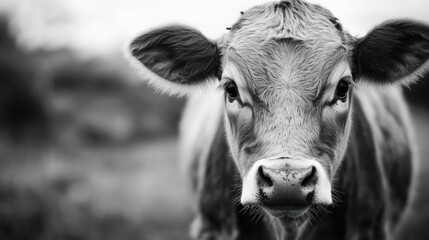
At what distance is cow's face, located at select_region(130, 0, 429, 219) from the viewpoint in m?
3.10

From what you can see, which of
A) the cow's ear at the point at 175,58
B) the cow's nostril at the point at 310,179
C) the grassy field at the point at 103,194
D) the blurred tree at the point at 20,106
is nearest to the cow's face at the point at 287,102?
the cow's nostril at the point at 310,179

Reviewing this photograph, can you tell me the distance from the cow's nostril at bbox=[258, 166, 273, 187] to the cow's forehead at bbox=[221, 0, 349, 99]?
55 cm

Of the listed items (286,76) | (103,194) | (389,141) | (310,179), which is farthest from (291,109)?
(103,194)

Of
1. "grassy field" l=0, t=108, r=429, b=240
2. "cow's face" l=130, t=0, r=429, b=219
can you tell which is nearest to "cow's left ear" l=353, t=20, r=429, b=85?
"cow's face" l=130, t=0, r=429, b=219

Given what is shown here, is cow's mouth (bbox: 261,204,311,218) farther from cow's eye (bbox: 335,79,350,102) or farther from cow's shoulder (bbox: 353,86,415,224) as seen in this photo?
cow's shoulder (bbox: 353,86,415,224)

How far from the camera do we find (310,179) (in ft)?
9.95

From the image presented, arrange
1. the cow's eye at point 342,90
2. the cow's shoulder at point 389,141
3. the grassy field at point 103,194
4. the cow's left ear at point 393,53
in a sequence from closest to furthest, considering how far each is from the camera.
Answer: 1. the cow's eye at point 342,90
2. the cow's left ear at point 393,53
3. the cow's shoulder at point 389,141
4. the grassy field at point 103,194

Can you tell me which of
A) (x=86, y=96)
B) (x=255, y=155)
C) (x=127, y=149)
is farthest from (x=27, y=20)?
(x=255, y=155)

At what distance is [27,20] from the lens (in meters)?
16.8

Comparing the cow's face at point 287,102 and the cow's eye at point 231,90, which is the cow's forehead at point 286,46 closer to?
the cow's face at point 287,102

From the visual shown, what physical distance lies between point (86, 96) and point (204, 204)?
13.9 meters

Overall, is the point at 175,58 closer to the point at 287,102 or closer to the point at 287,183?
the point at 287,102

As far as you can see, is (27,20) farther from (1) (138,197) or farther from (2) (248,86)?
(2) (248,86)

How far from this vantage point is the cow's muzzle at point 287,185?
296cm
